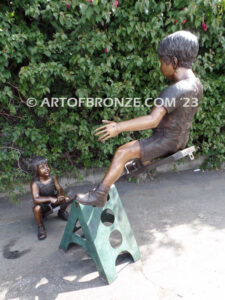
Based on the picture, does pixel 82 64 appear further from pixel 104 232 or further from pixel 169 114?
pixel 104 232

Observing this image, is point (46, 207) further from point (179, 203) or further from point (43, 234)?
point (179, 203)

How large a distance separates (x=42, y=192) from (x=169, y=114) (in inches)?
82.8

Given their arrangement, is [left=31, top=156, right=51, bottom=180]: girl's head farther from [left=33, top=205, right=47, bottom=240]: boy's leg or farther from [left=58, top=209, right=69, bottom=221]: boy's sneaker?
[left=58, top=209, right=69, bottom=221]: boy's sneaker

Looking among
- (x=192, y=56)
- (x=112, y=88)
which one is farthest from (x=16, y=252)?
(x=192, y=56)

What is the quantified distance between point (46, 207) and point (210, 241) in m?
2.18

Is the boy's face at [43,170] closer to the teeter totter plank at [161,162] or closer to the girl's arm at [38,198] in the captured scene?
the girl's arm at [38,198]

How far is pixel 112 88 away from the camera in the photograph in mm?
3986

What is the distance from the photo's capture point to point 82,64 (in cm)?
366

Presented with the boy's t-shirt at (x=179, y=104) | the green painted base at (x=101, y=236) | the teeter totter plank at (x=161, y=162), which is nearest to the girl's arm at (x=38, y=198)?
the green painted base at (x=101, y=236)

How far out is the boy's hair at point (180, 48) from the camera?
2217mm

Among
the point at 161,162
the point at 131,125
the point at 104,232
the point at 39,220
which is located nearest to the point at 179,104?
the point at 131,125

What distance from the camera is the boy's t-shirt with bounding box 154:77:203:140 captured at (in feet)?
7.14

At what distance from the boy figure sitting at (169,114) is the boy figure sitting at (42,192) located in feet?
3.77

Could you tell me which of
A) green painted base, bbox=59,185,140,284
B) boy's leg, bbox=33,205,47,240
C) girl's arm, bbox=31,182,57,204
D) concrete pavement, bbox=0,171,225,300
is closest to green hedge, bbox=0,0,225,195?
girl's arm, bbox=31,182,57,204
